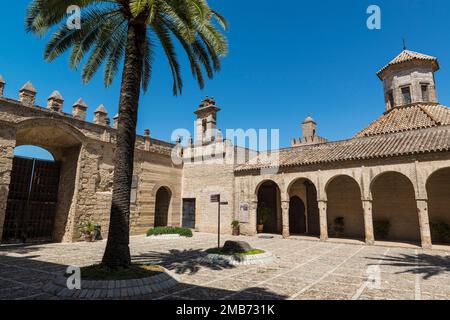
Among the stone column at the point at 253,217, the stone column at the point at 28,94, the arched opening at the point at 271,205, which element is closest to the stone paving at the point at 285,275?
the stone column at the point at 253,217

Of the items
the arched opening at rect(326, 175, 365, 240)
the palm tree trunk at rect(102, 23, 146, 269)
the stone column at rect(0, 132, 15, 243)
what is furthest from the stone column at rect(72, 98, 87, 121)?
the arched opening at rect(326, 175, 365, 240)

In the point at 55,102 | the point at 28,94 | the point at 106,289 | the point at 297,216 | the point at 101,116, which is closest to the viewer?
the point at 106,289

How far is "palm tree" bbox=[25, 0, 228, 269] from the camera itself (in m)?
7.98

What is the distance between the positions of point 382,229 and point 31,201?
22815 millimetres

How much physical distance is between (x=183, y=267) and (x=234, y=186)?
1374 centimetres

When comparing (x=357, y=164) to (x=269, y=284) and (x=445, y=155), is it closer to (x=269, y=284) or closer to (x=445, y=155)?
(x=445, y=155)

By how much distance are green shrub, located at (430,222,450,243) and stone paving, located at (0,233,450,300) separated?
3.27m

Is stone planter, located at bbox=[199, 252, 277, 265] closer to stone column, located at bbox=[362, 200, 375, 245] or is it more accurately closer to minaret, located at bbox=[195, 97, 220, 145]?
stone column, located at bbox=[362, 200, 375, 245]

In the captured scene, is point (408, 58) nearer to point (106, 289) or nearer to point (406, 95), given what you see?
point (406, 95)

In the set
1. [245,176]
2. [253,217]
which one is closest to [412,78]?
[245,176]

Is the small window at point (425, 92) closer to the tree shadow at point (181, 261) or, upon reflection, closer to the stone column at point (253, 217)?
the stone column at point (253, 217)

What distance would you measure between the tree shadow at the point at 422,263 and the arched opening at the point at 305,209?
369 inches

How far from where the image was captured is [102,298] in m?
6.30

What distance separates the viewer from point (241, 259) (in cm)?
1049
